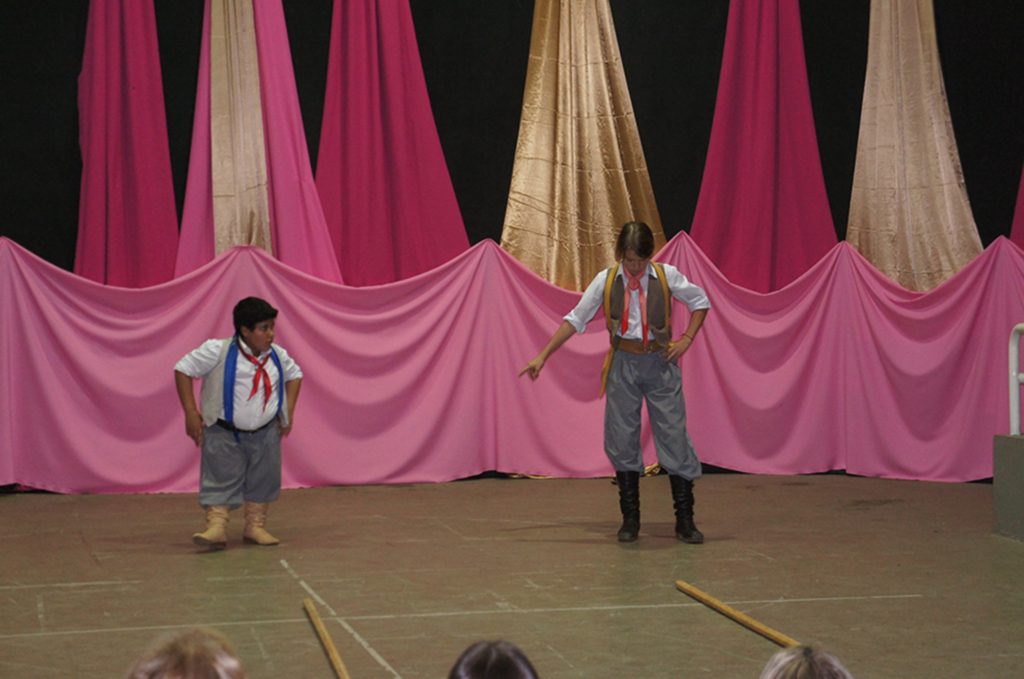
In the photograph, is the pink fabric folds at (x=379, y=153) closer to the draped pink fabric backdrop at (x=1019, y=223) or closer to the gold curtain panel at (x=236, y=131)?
the gold curtain panel at (x=236, y=131)

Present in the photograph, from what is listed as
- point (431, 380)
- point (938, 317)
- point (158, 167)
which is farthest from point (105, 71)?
point (938, 317)

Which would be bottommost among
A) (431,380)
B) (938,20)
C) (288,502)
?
(288,502)

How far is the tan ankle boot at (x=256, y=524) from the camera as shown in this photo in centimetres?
477

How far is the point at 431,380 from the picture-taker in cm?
680

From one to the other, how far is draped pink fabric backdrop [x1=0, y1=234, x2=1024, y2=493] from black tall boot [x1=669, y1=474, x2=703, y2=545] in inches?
85.1

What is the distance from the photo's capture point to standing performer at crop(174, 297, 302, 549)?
4566mm

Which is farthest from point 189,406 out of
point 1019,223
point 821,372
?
point 1019,223

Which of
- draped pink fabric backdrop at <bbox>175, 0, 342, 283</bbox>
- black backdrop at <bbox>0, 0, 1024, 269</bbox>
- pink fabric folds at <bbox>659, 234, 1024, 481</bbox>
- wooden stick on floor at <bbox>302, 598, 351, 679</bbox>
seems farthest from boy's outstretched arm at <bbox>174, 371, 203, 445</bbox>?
pink fabric folds at <bbox>659, 234, 1024, 481</bbox>

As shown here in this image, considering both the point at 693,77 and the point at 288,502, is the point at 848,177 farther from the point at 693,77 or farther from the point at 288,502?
the point at 288,502

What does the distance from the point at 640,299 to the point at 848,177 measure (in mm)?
3683

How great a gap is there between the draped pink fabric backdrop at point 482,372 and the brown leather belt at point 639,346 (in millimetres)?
2163

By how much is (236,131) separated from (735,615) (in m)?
A: 4.55

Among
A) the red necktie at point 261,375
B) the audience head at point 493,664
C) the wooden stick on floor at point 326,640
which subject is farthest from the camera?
the red necktie at point 261,375

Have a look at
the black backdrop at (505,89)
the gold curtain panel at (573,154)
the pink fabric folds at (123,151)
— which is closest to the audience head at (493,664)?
the pink fabric folds at (123,151)
